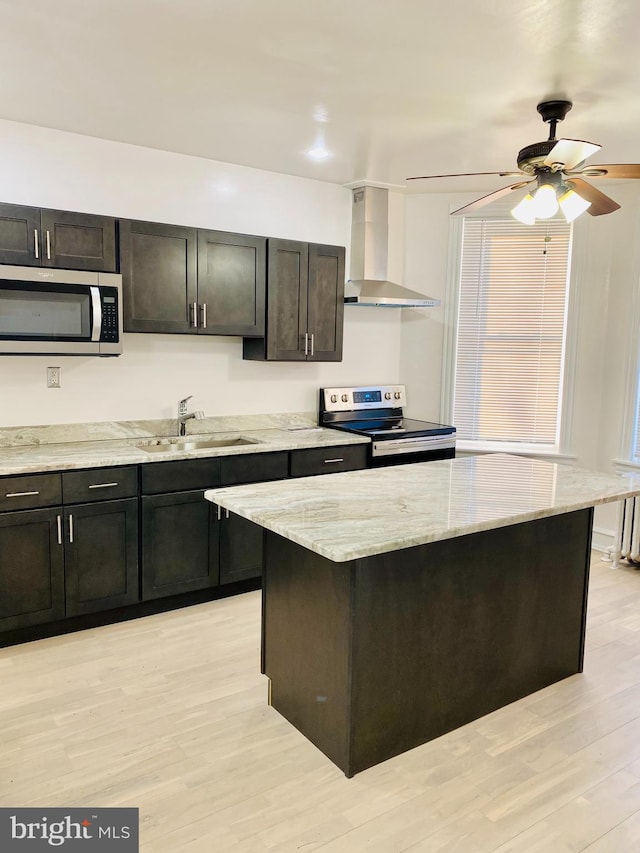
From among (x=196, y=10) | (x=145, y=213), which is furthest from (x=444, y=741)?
(x=145, y=213)

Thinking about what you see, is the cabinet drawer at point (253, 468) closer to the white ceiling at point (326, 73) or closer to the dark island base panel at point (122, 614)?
the dark island base panel at point (122, 614)

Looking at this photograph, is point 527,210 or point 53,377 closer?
point 527,210

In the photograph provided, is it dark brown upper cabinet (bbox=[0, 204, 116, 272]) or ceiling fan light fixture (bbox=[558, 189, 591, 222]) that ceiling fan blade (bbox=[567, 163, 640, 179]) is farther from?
dark brown upper cabinet (bbox=[0, 204, 116, 272])

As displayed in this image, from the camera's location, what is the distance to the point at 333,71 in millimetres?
2625

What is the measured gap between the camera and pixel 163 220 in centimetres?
385

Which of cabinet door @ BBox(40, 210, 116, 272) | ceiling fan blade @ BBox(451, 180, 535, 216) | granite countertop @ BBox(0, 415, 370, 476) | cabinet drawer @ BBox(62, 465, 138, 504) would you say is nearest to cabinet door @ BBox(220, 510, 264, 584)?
granite countertop @ BBox(0, 415, 370, 476)

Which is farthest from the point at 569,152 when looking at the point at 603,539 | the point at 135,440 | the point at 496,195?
the point at 603,539

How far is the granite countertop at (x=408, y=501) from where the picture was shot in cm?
202

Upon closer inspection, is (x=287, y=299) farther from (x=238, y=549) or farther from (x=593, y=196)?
(x=593, y=196)

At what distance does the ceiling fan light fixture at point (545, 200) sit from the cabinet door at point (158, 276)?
1945 millimetres

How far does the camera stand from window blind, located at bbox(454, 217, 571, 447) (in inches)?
193

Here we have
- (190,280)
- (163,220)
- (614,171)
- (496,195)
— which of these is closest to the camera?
(614,171)

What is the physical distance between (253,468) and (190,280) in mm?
1158

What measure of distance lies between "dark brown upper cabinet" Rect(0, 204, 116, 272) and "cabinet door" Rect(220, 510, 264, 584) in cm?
157
